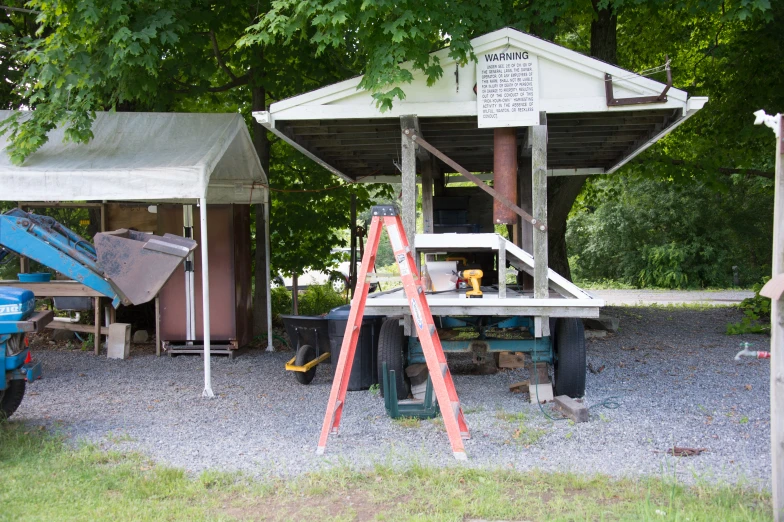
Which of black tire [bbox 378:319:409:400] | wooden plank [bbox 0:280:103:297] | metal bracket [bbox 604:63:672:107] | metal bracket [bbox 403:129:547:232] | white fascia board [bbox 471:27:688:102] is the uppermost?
white fascia board [bbox 471:27:688:102]

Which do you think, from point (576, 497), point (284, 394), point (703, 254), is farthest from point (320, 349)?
point (703, 254)

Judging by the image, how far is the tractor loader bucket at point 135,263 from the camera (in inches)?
267

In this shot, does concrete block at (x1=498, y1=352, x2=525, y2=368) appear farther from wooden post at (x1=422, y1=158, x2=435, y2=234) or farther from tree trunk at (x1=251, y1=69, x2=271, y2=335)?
tree trunk at (x1=251, y1=69, x2=271, y2=335)

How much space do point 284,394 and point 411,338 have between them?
1.64 m

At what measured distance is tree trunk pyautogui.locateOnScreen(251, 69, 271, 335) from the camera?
1156cm

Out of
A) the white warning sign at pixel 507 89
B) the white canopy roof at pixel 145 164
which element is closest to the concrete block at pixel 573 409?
the white warning sign at pixel 507 89

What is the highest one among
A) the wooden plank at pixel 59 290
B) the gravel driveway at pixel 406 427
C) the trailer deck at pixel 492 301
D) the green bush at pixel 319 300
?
the trailer deck at pixel 492 301

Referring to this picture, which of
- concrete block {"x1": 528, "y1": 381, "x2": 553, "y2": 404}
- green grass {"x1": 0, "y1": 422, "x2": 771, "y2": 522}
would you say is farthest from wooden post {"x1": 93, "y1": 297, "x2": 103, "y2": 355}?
concrete block {"x1": 528, "y1": 381, "x2": 553, "y2": 404}

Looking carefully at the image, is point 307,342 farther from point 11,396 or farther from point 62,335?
point 62,335

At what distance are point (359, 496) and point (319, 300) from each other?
459 inches

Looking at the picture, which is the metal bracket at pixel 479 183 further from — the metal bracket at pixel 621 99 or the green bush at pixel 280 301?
the green bush at pixel 280 301

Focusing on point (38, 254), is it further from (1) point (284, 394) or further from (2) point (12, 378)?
(1) point (284, 394)

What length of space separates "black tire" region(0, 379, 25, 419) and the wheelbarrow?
2728 mm

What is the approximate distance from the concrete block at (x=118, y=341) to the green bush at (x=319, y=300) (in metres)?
4.85
